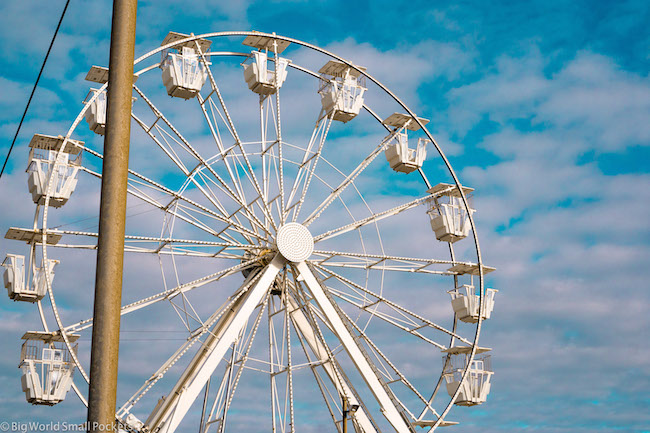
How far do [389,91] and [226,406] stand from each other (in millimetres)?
10760

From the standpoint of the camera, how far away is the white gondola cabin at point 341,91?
26641 millimetres

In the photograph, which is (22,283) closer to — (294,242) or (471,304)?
(294,242)

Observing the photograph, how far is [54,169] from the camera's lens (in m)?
22.7

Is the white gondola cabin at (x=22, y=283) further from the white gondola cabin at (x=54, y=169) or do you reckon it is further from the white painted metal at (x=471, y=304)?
the white painted metal at (x=471, y=304)

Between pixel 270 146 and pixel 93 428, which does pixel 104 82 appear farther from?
pixel 93 428

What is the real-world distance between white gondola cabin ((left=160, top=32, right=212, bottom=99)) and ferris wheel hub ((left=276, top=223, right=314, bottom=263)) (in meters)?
4.65

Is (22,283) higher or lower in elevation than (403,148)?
lower

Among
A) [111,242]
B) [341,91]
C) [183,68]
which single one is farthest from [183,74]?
[111,242]

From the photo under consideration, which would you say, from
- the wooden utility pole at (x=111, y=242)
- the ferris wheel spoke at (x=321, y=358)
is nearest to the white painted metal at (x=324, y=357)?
the ferris wheel spoke at (x=321, y=358)

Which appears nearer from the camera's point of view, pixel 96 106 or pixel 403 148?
pixel 96 106

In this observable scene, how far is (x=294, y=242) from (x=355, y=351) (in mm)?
3497

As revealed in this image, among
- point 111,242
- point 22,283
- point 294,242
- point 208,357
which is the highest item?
point 294,242

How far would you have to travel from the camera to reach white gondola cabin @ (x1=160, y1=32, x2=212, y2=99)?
24.2 meters

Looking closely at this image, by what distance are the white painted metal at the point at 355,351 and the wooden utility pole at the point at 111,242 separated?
18.0 m
